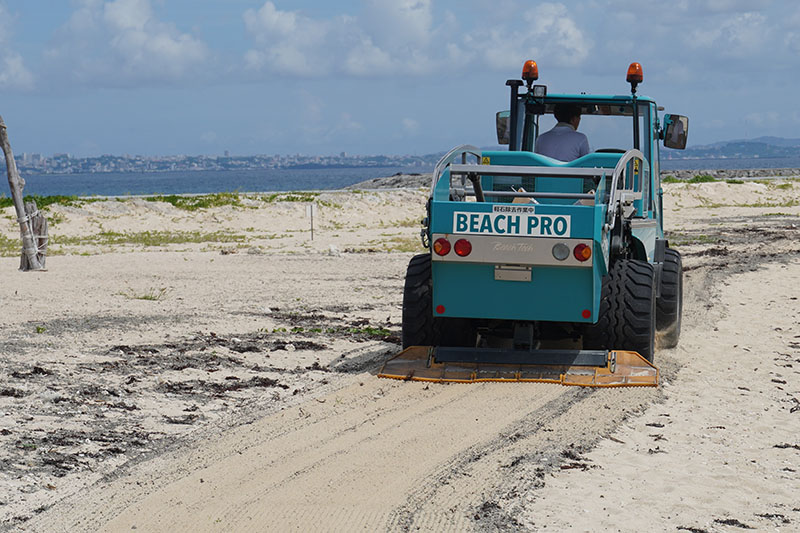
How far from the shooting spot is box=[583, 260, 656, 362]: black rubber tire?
8.65 meters

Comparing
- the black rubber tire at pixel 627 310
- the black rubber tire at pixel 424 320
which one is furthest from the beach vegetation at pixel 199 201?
the black rubber tire at pixel 627 310

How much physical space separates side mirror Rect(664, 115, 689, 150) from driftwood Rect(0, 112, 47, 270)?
11475mm

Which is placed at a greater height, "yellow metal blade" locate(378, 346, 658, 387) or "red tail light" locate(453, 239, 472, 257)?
"red tail light" locate(453, 239, 472, 257)

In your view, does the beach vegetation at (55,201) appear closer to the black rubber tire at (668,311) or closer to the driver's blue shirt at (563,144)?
Answer: the driver's blue shirt at (563,144)

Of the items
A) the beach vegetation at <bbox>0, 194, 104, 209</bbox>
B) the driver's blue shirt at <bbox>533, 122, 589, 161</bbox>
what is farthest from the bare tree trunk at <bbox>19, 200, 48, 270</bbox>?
the beach vegetation at <bbox>0, 194, 104, 209</bbox>

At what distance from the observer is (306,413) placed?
7668mm

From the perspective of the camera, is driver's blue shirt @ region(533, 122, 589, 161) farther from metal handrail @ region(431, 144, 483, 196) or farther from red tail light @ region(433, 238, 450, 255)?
red tail light @ region(433, 238, 450, 255)

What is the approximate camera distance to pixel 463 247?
8.12m

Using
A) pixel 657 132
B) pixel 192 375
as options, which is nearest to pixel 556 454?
pixel 192 375

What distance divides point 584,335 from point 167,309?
19.9 feet

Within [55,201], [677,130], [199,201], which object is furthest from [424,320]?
[199,201]

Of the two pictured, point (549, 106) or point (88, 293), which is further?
point (88, 293)

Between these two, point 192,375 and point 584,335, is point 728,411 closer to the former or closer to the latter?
point 584,335

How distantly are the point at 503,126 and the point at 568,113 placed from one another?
2.55ft
